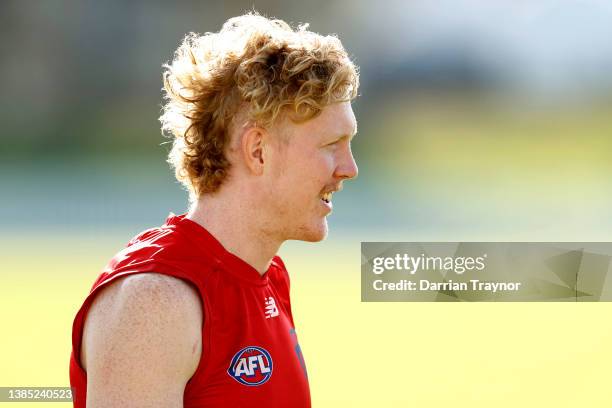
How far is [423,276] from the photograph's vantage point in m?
5.75

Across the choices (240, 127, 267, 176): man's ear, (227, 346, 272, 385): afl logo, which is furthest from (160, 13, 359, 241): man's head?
(227, 346, 272, 385): afl logo

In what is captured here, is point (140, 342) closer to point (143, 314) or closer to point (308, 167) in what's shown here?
point (143, 314)

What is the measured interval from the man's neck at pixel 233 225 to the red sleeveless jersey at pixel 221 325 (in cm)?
3

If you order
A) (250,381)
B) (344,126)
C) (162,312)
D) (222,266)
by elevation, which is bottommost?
(250,381)

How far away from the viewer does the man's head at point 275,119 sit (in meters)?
1.81

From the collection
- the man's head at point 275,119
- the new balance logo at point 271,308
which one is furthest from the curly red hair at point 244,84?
the new balance logo at point 271,308

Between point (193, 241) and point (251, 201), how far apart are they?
174mm

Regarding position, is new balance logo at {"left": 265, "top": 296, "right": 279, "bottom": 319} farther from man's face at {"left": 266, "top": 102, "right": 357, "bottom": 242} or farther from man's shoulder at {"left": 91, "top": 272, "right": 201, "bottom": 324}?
man's shoulder at {"left": 91, "top": 272, "right": 201, "bottom": 324}

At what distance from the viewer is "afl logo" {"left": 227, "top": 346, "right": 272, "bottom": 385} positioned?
1699 mm

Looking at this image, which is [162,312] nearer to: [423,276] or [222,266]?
[222,266]

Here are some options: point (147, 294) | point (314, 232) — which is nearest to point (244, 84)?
point (314, 232)

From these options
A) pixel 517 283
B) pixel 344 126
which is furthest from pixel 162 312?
pixel 517 283

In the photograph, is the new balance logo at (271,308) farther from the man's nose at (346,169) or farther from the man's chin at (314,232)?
the man's nose at (346,169)

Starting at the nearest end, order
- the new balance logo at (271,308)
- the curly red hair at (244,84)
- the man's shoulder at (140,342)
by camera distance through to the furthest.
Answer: the man's shoulder at (140,342)
the curly red hair at (244,84)
the new balance logo at (271,308)
